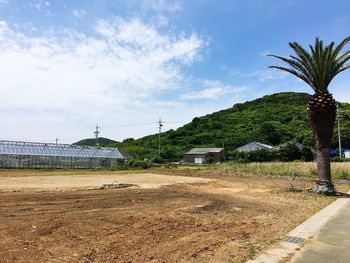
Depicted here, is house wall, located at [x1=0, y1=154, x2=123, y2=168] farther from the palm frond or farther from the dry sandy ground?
the palm frond

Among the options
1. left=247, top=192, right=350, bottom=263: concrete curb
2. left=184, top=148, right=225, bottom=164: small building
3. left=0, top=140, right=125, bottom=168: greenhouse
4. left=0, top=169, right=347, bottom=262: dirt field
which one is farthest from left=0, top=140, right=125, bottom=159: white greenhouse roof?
left=247, top=192, right=350, bottom=263: concrete curb

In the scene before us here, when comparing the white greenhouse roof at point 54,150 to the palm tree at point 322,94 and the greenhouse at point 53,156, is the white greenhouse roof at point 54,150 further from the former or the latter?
the palm tree at point 322,94

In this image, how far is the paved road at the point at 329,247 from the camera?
264 inches

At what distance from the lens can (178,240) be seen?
27.5 feet

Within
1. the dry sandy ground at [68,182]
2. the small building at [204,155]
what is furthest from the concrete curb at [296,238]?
the small building at [204,155]

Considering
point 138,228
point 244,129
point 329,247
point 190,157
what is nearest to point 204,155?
point 190,157

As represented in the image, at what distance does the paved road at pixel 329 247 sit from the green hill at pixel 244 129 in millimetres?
73979

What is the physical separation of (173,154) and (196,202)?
Answer: 259ft

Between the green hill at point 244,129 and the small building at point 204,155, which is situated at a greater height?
the green hill at point 244,129

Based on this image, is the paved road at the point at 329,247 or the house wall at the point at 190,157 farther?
the house wall at the point at 190,157

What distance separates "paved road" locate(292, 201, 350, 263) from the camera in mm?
6711

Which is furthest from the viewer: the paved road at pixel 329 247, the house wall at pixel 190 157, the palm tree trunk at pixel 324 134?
the house wall at pixel 190 157

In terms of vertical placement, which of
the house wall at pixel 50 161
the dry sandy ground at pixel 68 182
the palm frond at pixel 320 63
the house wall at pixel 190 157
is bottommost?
the dry sandy ground at pixel 68 182

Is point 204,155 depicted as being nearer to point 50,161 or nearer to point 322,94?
point 50,161
